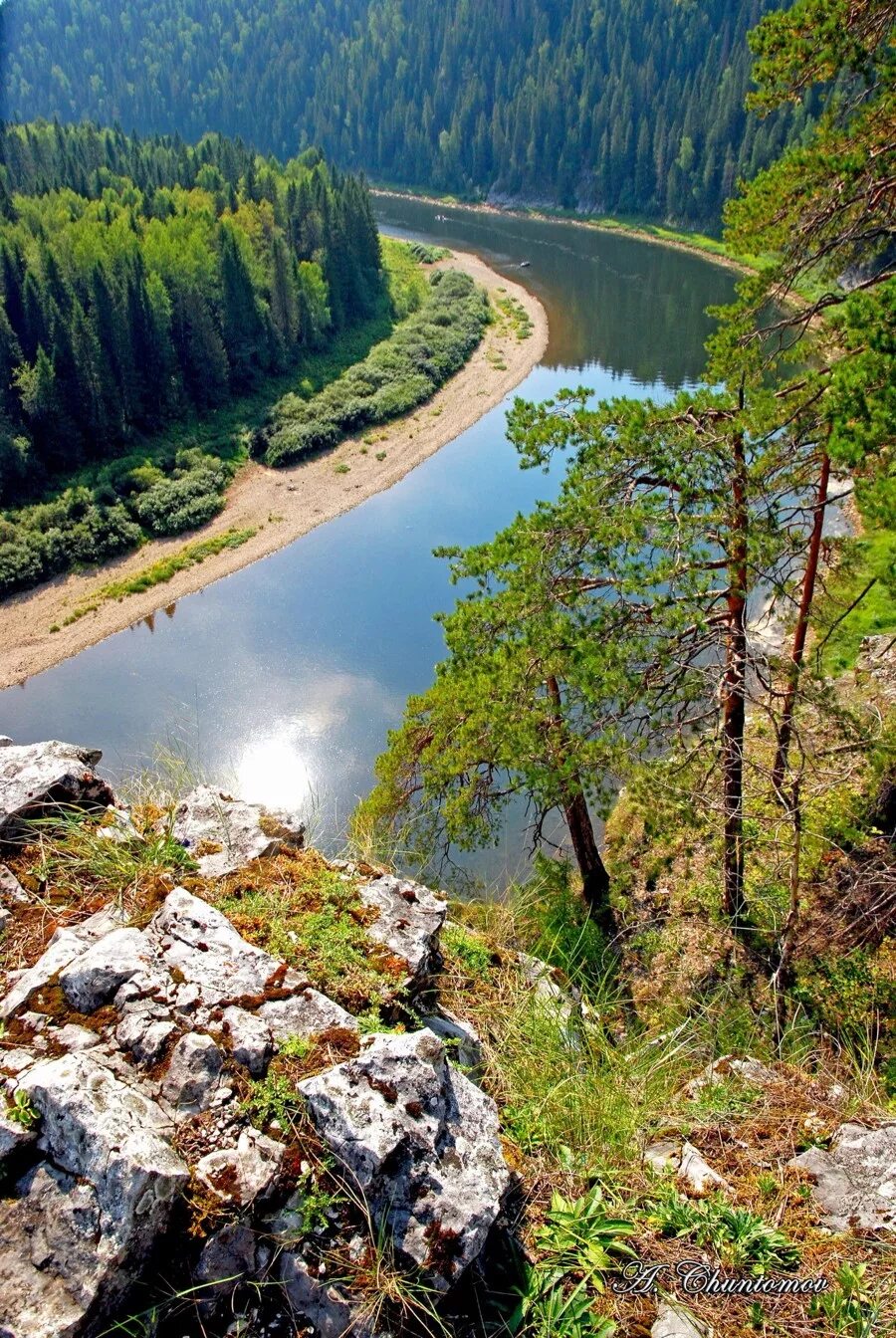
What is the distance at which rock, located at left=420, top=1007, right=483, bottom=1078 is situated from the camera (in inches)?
213

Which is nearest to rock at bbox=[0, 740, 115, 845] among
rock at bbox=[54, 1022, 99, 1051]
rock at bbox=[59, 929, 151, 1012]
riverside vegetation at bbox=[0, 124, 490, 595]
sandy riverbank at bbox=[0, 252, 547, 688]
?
rock at bbox=[59, 929, 151, 1012]

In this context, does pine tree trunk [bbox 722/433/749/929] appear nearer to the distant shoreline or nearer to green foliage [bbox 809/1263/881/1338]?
green foliage [bbox 809/1263/881/1338]

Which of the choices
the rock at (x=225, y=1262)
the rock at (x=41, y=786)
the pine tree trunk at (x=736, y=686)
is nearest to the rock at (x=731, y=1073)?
the pine tree trunk at (x=736, y=686)

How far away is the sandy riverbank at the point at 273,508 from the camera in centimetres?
3184

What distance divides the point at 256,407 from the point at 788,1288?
50139 mm

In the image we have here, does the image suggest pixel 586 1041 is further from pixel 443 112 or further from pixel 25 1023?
pixel 443 112

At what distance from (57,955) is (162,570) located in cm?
3206

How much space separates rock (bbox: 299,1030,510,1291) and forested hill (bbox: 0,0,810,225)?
92.9m

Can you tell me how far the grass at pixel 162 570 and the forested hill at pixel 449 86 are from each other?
70346 mm

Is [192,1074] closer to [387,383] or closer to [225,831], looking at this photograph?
[225,831]

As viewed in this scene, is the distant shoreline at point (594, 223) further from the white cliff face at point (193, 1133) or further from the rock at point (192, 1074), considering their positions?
the rock at point (192, 1074)

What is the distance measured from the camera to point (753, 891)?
12.1m

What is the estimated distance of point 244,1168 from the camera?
4125 millimetres

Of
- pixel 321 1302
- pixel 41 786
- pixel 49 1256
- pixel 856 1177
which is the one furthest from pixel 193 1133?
pixel 856 1177
